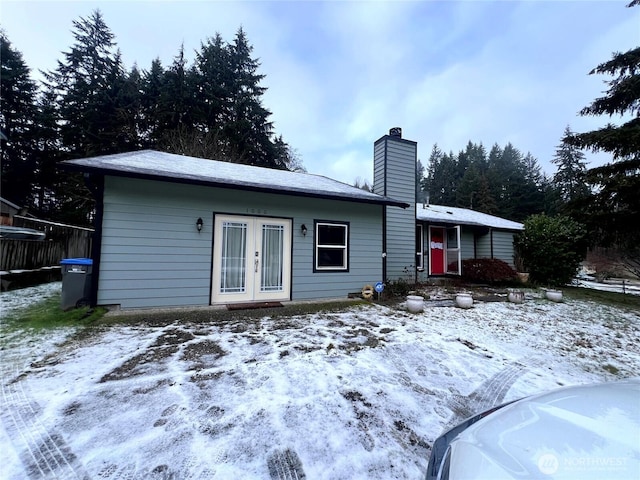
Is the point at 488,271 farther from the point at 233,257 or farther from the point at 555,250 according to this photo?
the point at 233,257

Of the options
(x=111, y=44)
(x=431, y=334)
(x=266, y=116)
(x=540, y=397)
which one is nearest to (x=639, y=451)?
(x=540, y=397)

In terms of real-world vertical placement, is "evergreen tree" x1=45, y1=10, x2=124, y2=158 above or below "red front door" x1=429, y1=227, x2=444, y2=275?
above

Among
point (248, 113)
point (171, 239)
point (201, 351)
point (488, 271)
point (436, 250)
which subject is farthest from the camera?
point (248, 113)

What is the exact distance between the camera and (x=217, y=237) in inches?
228

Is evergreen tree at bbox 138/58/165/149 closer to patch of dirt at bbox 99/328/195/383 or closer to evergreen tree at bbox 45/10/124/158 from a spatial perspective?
evergreen tree at bbox 45/10/124/158

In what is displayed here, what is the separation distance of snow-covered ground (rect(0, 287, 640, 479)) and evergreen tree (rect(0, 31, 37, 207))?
20.2 metres

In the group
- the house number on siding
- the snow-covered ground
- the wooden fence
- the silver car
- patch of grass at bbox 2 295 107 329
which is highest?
the house number on siding

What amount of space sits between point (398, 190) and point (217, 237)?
19.7ft

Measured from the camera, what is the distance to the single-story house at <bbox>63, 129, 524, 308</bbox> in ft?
16.5

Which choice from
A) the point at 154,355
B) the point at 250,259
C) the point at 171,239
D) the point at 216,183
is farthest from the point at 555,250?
the point at 154,355

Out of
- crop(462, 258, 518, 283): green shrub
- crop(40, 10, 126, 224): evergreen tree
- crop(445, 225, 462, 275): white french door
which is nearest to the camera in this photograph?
crop(462, 258, 518, 283): green shrub

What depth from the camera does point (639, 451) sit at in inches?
35.7

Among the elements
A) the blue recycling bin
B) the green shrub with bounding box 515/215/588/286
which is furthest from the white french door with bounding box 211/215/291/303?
the green shrub with bounding box 515/215/588/286

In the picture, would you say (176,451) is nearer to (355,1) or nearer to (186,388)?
(186,388)
